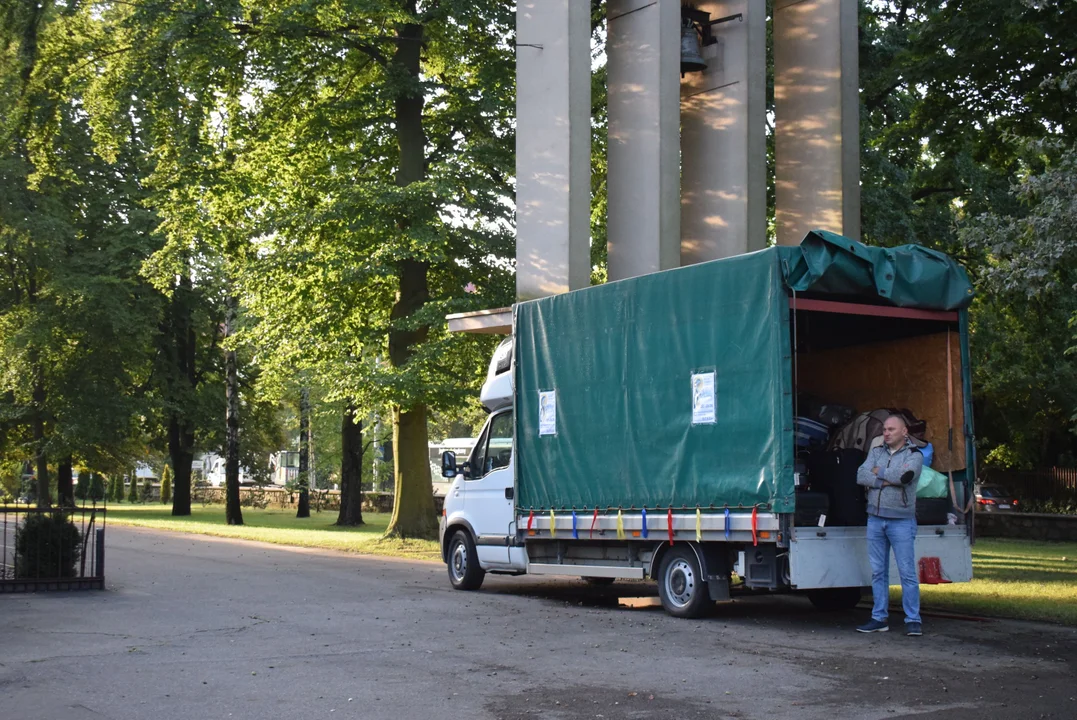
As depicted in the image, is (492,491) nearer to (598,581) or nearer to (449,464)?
(449,464)

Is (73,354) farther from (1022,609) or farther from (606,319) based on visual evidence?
(1022,609)

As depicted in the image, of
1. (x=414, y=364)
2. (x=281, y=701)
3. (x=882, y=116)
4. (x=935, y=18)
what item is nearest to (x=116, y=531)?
(x=414, y=364)

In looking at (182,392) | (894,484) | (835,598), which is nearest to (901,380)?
(835,598)

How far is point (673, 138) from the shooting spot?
1755 cm

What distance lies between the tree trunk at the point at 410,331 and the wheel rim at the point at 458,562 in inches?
343

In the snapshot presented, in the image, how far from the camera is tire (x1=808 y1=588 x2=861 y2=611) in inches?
546

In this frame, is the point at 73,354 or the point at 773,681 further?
the point at 73,354

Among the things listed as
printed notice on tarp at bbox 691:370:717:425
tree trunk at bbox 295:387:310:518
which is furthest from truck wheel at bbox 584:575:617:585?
tree trunk at bbox 295:387:310:518

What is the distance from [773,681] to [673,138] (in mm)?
10007

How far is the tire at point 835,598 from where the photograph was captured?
13875 mm

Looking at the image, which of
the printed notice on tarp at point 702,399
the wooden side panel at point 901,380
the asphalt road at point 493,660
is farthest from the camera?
the wooden side panel at point 901,380

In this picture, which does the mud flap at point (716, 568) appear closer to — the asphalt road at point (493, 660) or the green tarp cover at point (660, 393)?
the asphalt road at point (493, 660)

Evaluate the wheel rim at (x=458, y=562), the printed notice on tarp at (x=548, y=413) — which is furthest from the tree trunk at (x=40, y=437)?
the printed notice on tarp at (x=548, y=413)

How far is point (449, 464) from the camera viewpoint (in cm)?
1633
